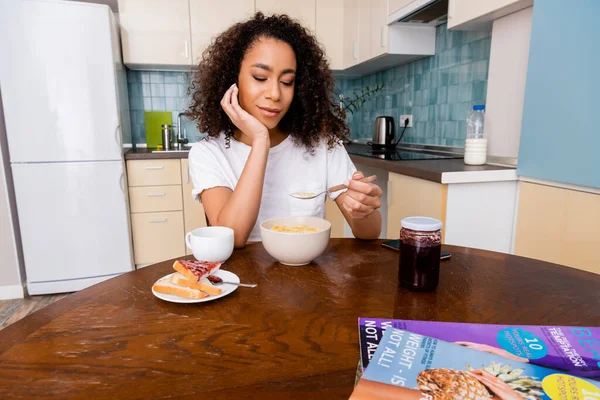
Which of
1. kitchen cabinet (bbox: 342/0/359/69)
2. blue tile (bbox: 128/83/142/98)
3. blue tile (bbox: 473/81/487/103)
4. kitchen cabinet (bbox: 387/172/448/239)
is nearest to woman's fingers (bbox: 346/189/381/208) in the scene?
kitchen cabinet (bbox: 387/172/448/239)

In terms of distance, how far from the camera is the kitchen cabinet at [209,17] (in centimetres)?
298

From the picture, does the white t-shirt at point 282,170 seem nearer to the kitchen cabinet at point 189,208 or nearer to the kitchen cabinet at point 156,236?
the kitchen cabinet at point 189,208

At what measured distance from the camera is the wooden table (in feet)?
1.44

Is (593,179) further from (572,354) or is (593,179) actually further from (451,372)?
(451,372)

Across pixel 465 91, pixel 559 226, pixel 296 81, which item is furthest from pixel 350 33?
pixel 559 226

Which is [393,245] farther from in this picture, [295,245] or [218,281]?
[218,281]

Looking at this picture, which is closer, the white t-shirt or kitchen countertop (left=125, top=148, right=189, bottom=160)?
the white t-shirt

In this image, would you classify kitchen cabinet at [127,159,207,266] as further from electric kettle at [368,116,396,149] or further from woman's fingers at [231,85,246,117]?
woman's fingers at [231,85,246,117]

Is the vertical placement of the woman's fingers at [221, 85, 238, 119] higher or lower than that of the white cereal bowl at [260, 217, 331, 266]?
higher

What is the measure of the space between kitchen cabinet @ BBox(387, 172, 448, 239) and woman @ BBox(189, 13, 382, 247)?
1.59 feet

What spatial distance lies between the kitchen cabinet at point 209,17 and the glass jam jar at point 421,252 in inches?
109

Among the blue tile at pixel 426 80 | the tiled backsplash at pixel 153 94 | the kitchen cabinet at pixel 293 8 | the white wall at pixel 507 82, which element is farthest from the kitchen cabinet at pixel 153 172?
the white wall at pixel 507 82

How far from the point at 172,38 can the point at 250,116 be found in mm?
2203

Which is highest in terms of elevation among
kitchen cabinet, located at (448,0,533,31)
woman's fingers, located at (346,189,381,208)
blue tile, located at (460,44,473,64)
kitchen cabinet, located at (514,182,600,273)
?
kitchen cabinet, located at (448,0,533,31)
